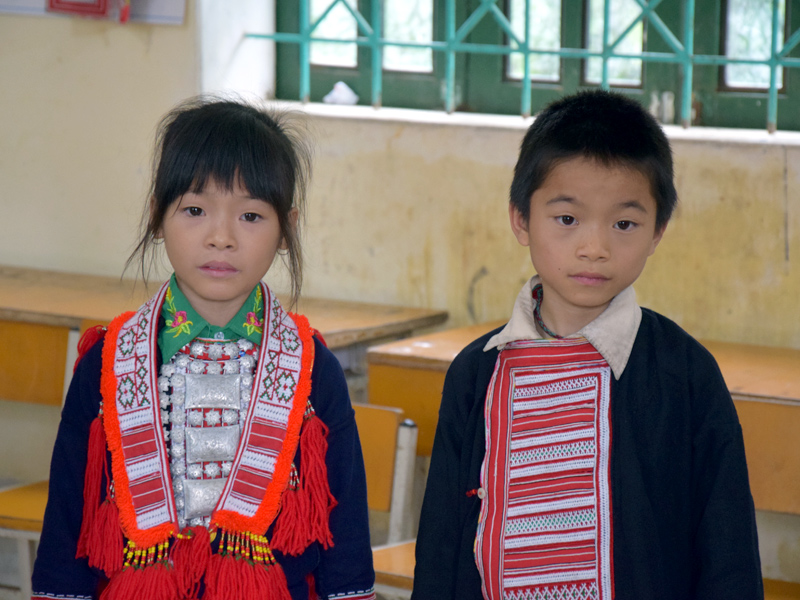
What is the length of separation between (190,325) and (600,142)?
0.57 m

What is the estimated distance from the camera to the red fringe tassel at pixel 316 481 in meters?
1.33

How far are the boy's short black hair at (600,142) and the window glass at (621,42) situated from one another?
4.07 feet

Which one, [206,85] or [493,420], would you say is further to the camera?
[206,85]

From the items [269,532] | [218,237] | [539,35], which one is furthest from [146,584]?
[539,35]

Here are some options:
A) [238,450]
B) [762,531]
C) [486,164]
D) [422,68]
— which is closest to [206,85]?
[422,68]

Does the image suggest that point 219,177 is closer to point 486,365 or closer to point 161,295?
point 161,295

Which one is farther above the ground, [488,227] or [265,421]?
[488,227]

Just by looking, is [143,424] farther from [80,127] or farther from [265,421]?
[80,127]

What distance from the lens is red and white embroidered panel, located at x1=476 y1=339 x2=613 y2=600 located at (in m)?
1.26

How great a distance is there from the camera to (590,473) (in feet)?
4.19

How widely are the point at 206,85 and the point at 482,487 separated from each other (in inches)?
65.9

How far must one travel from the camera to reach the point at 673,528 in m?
1.24

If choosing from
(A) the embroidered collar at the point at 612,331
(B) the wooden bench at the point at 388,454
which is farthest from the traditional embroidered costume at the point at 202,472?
(B) the wooden bench at the point at 388,454

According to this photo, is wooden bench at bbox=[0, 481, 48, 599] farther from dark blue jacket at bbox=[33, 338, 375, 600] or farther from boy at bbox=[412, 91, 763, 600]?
boy at bbox=[412, 91, 763, 600]
